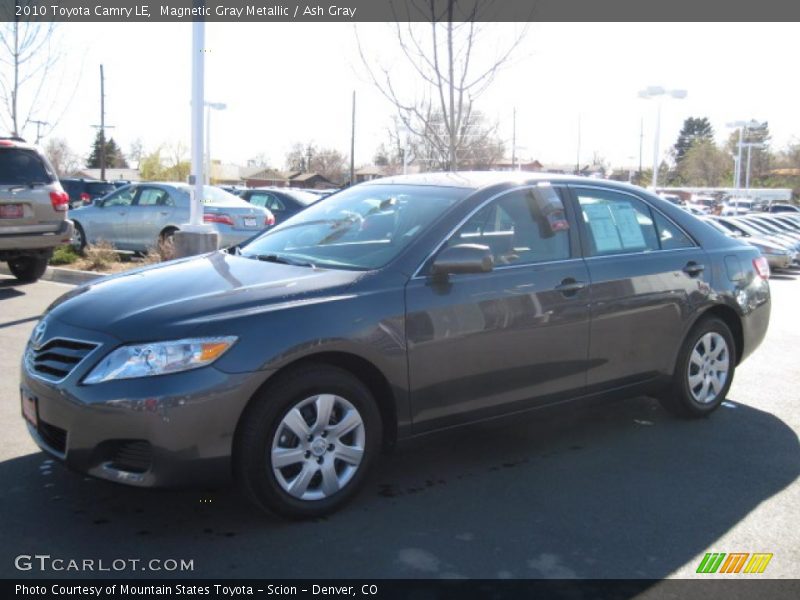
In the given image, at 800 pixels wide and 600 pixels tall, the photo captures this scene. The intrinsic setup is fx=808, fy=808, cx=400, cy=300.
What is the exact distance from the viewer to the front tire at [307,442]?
3650mm

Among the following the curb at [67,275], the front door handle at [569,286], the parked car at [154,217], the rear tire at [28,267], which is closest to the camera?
the front door handle at [569,286]

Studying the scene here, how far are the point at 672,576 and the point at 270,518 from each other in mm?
1842

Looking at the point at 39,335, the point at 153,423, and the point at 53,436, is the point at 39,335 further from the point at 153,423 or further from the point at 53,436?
the point at 153,423

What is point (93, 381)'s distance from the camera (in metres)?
3.55

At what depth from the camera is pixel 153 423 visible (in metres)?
3.45

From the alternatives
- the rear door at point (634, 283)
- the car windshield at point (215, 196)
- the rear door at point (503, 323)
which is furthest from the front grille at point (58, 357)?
the car windshield at point (215, 196)

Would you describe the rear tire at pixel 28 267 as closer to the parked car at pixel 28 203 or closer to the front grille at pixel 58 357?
the parked car at pixel 28 203

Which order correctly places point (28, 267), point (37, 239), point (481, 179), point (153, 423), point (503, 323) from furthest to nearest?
point (28, 267)
point (37, 239)
point (481, 179)
point (503, 323)
point (153, 423)

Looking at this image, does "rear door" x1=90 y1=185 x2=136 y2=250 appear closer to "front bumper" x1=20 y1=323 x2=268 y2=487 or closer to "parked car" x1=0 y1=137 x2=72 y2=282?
"parked car" x1=0 y1=137 x2=72 y2=282

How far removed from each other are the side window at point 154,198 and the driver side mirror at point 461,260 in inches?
433

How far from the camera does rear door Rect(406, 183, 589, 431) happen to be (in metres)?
4.21

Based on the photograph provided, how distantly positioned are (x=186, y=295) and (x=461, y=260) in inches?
54.7

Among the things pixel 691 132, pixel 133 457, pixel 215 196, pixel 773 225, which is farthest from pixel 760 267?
pixel 691 132

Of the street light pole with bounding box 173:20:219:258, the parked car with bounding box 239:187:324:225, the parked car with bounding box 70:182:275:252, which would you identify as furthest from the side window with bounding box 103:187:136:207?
the street light pole with bounding box 173:20:219:258
